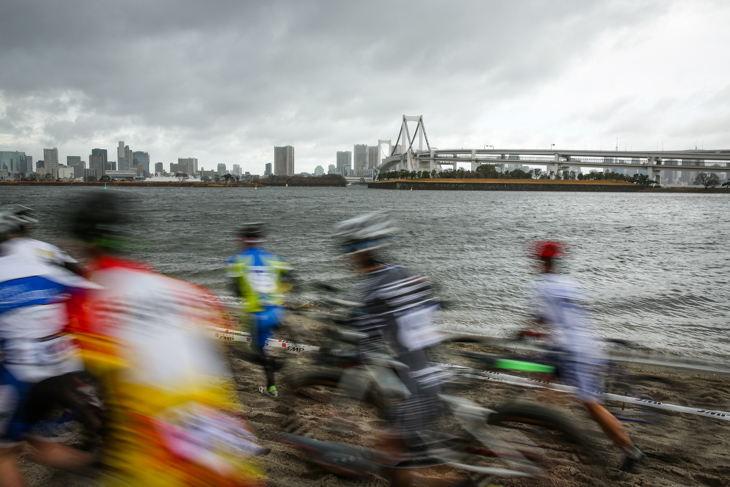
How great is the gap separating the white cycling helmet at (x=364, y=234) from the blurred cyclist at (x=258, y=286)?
6.45 feet

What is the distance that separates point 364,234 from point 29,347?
1829 mm

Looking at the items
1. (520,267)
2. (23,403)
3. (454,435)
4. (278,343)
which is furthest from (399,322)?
(520,267)

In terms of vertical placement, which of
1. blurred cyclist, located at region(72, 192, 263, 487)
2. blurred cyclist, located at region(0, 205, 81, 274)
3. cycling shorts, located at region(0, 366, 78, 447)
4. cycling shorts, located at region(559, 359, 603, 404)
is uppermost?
blurred cyclist, located at region(0, 205, 81, 274)

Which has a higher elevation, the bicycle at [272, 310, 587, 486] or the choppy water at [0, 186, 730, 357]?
the bicycle at [272, 310, 587, 486]

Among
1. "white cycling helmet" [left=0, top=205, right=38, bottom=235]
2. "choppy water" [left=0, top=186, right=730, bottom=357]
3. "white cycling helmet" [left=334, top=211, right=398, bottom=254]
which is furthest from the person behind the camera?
"choppy water" [left=0, top=186, right=730, bottom=357]

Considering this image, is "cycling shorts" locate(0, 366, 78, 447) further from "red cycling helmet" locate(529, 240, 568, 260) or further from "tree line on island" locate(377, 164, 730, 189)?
"tree line on island" locate(377, 164, 730, 189)

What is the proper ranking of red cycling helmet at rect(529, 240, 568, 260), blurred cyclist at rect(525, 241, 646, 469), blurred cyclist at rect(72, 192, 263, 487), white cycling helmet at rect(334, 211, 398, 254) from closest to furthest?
1. blurred cyclist at rect(72, 192, 263, 487)
2. white cycling helmet at rect(334, 211, 398, 254)
3. blurred cyclist at rect(525, 241, 646, 469)
4. red cycling helmet at rect(529, 240, 568, 260)

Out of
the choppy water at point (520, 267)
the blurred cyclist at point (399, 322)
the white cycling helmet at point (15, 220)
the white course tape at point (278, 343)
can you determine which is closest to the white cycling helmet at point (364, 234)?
the blurred cyclist at point (399, 322)

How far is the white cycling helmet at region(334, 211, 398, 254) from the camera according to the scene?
229cm

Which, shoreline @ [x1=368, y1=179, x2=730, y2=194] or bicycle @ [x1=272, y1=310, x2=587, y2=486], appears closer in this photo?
bicycle @ [x1=272, y1=310, x2=587, y2=486]

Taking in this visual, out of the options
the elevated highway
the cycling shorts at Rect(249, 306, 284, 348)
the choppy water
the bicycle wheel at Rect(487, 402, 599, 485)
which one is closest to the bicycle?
the bicycle wheel at Rect(487, 402, 599, 485)

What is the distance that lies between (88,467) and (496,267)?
49.2 feet

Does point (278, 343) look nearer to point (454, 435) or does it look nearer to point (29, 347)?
point (454, 435)

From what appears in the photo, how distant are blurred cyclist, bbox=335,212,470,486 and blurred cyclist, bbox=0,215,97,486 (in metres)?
1.40
